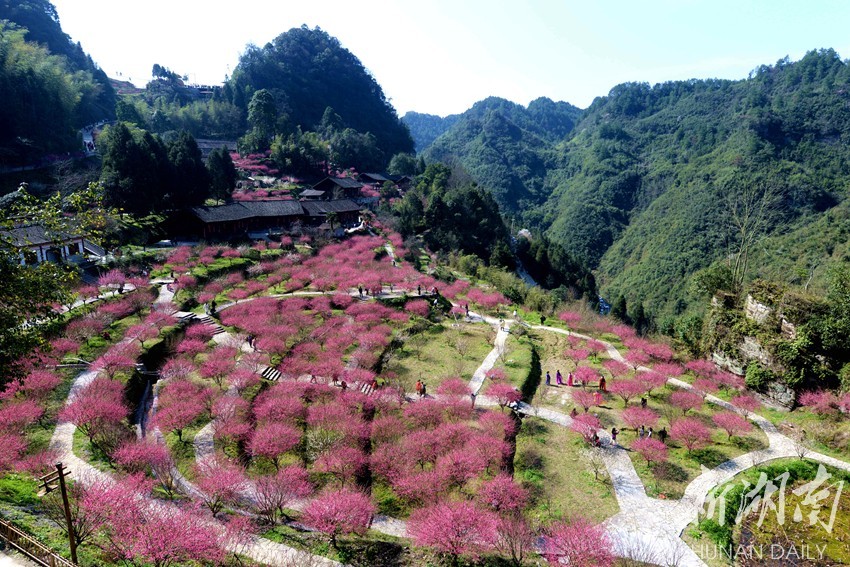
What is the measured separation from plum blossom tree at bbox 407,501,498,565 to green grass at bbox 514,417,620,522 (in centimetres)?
425

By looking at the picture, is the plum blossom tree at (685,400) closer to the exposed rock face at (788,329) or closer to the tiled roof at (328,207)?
the exposed rock face at (788,329)

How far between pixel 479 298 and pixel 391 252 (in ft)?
54.4

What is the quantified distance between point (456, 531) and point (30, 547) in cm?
1264

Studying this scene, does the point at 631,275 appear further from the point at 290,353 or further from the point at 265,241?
the point at 290,353

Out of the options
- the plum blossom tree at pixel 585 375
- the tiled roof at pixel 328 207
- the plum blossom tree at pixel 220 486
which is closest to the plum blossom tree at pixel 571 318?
the plum blossom tree at pixel 585 375

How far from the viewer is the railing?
12109mm

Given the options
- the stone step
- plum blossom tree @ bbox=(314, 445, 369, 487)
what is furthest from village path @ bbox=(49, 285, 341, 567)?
the stone step

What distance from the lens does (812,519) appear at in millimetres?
18953

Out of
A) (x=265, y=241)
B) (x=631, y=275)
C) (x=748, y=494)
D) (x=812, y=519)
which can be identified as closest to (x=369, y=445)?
(x=748, y=494)

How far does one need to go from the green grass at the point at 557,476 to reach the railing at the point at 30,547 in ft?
53.8

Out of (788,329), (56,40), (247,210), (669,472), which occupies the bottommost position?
(669,472)

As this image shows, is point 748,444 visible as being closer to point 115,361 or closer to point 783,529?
point 783,529

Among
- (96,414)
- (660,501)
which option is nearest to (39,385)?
(96,414)

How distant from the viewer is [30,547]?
1288 centimetres
